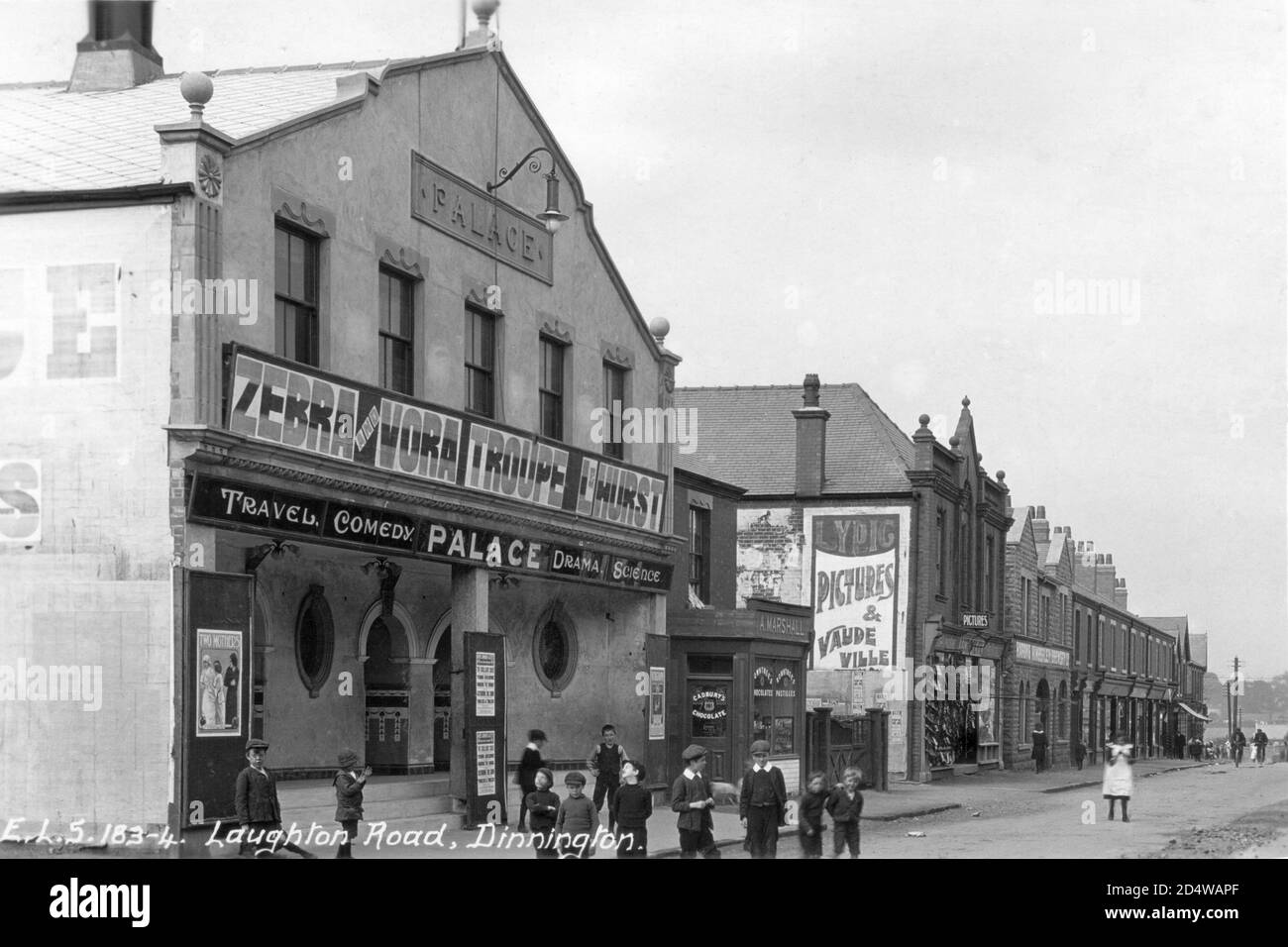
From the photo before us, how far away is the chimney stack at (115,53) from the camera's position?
84.0 ft

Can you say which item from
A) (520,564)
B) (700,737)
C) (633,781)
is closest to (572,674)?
(700,737)

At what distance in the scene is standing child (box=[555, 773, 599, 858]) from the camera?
1677cm

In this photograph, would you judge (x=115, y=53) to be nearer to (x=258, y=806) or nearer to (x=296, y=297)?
(x=296, y=297)

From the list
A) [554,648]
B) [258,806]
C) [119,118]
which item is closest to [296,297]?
[119,118]

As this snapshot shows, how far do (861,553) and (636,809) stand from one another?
27.5m

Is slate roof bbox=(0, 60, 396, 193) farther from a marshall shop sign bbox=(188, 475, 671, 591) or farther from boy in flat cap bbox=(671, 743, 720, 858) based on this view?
boy in flat cap bbox=(671, 743, 720, 858)

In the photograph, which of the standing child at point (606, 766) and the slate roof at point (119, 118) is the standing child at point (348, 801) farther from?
the slate roof at point (119, 118)

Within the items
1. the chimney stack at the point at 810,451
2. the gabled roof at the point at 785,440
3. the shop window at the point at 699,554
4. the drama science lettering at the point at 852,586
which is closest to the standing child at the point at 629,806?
the shop window at the point at 699,554

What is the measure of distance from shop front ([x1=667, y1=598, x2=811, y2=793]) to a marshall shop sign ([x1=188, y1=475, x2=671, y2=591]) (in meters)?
1.45

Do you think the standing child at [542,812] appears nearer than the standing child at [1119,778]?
Yes

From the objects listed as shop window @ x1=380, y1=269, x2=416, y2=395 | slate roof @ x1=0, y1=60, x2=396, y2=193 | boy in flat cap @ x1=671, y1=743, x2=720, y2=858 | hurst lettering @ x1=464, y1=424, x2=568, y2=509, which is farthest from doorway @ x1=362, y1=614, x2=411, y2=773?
boy in flat cap @ x1=671, y1=743, x2=720, y2=858

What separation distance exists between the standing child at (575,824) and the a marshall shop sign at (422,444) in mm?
5356

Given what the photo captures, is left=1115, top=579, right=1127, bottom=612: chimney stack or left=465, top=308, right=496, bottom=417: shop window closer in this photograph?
left=465, top=308, right=496, bottom=417: shop window
